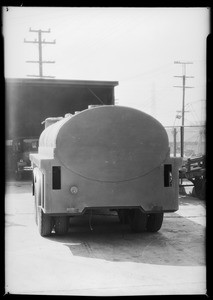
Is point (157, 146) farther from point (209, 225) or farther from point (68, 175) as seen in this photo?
point (209, 225)

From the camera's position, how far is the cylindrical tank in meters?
6.70

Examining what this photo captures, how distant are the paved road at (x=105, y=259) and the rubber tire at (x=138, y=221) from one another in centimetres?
13

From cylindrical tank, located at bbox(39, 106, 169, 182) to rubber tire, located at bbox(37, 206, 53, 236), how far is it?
109cm

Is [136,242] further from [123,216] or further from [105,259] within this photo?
[123,216]

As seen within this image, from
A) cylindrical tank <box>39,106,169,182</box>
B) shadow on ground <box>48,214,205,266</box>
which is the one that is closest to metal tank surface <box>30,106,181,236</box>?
cylindrical tank <box>39,106,169,182</box>

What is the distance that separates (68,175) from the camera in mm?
6715

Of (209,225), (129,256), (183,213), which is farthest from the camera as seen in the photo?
(183,213)

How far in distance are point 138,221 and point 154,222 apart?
0.28 meters

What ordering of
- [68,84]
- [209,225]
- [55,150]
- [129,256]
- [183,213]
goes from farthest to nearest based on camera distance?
[68,84] → [183,213] → [55,150] → [129,256] → [209,225]

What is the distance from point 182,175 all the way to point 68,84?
9.49 meters

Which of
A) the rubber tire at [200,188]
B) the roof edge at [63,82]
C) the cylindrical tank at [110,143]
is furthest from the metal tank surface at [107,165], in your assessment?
the roof edge at [63,82]

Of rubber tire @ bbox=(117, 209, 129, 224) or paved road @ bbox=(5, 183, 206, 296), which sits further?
rubber tire @ bbox=(117, 209, 129, 224)

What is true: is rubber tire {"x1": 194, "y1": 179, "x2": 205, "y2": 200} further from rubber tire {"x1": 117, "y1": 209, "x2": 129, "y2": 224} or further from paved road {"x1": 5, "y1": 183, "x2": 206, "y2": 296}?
rubber tire {"x1": 117, "y1": 209, "x2": 129, "y2": 224}

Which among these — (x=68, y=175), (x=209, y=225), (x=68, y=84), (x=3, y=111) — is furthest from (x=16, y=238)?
(x=68, y=84)
